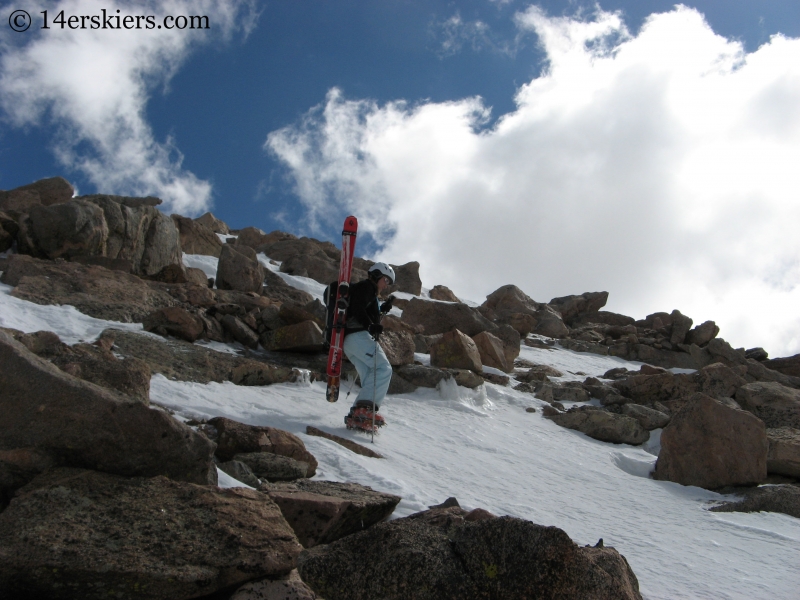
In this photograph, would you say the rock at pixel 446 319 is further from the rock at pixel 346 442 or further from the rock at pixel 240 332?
the rock at pixel 346 442

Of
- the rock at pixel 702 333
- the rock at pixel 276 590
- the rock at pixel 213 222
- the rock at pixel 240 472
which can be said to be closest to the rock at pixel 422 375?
the rock at pixel 240 472

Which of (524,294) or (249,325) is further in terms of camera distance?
(524,294)

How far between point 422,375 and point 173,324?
4775mm

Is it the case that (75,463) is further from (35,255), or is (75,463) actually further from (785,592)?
(35,255)

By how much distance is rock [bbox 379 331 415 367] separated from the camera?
12.4 m

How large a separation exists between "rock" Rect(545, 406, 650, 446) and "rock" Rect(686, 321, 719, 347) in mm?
18158

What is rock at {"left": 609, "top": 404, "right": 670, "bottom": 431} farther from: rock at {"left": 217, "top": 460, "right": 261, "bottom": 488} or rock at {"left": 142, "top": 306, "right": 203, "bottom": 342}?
rock at {"left": 217, "top": 460, "right": 261, "bottom": 488}

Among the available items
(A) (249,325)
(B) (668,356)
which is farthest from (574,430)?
(B) (668,356)

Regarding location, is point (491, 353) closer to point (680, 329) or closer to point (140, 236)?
point (140, 236)

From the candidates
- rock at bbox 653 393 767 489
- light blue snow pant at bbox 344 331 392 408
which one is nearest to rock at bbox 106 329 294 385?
light blue snow pant at bbox 344 331 392 408

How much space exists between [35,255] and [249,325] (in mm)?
5856

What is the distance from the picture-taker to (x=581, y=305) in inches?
1630

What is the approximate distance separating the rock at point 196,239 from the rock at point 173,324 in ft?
44.1

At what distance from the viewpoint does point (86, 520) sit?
320cm
